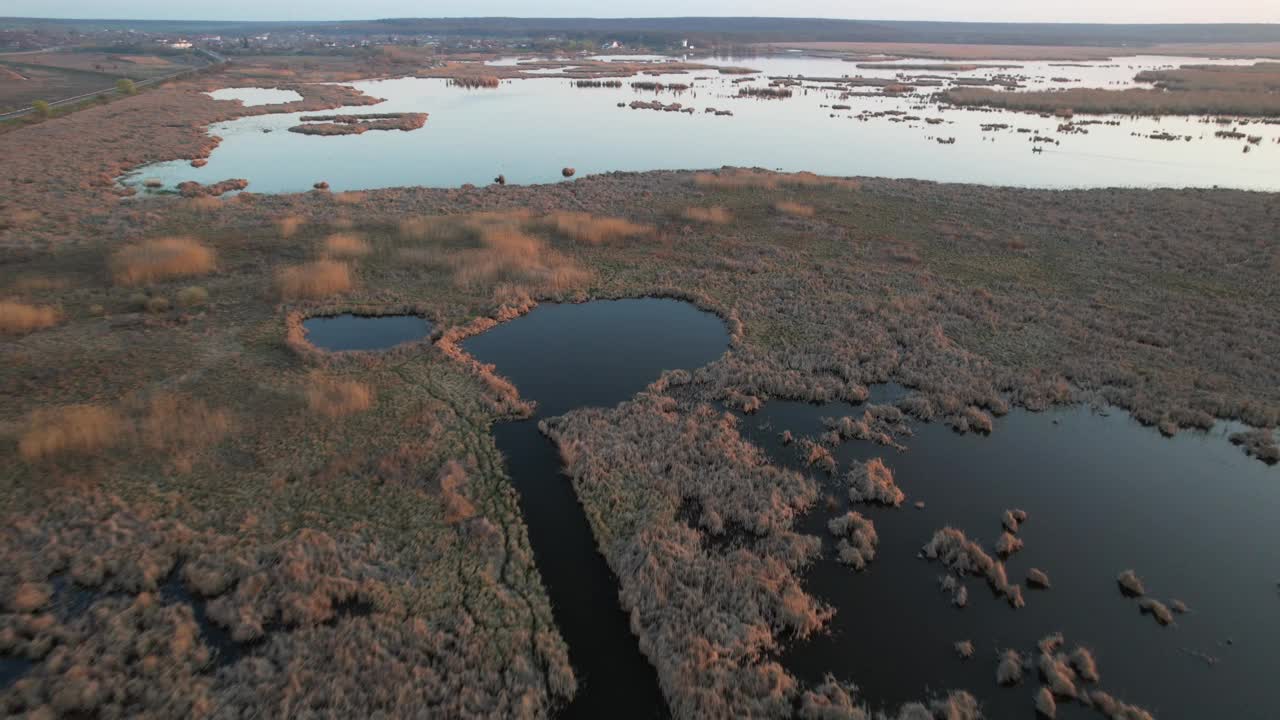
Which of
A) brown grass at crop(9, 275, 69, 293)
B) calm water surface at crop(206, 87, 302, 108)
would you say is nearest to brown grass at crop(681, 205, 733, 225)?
brown grass at crop(9, 275, 69, 293)

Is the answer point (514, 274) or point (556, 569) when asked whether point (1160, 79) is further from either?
point (556, 569)

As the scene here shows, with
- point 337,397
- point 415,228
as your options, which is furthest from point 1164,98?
point 337,397

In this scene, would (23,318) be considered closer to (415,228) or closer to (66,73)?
(415,228)

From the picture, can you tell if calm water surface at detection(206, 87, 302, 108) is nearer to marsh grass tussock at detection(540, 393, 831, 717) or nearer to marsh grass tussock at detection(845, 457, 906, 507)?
marsh grass tussock at detection(540, 393, 831, 717)

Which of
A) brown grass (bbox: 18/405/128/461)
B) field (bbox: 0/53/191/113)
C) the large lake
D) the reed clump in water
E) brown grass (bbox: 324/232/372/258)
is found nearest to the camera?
brown grass (bbox: 18/405/128/461)

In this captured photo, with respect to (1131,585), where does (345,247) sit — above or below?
above

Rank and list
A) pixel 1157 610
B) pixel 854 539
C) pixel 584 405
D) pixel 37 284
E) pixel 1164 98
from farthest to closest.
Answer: pixel 1164 98 → pixel 37 284 → pixel 584 405 → pixel 854 539 → pixel 1157 610
